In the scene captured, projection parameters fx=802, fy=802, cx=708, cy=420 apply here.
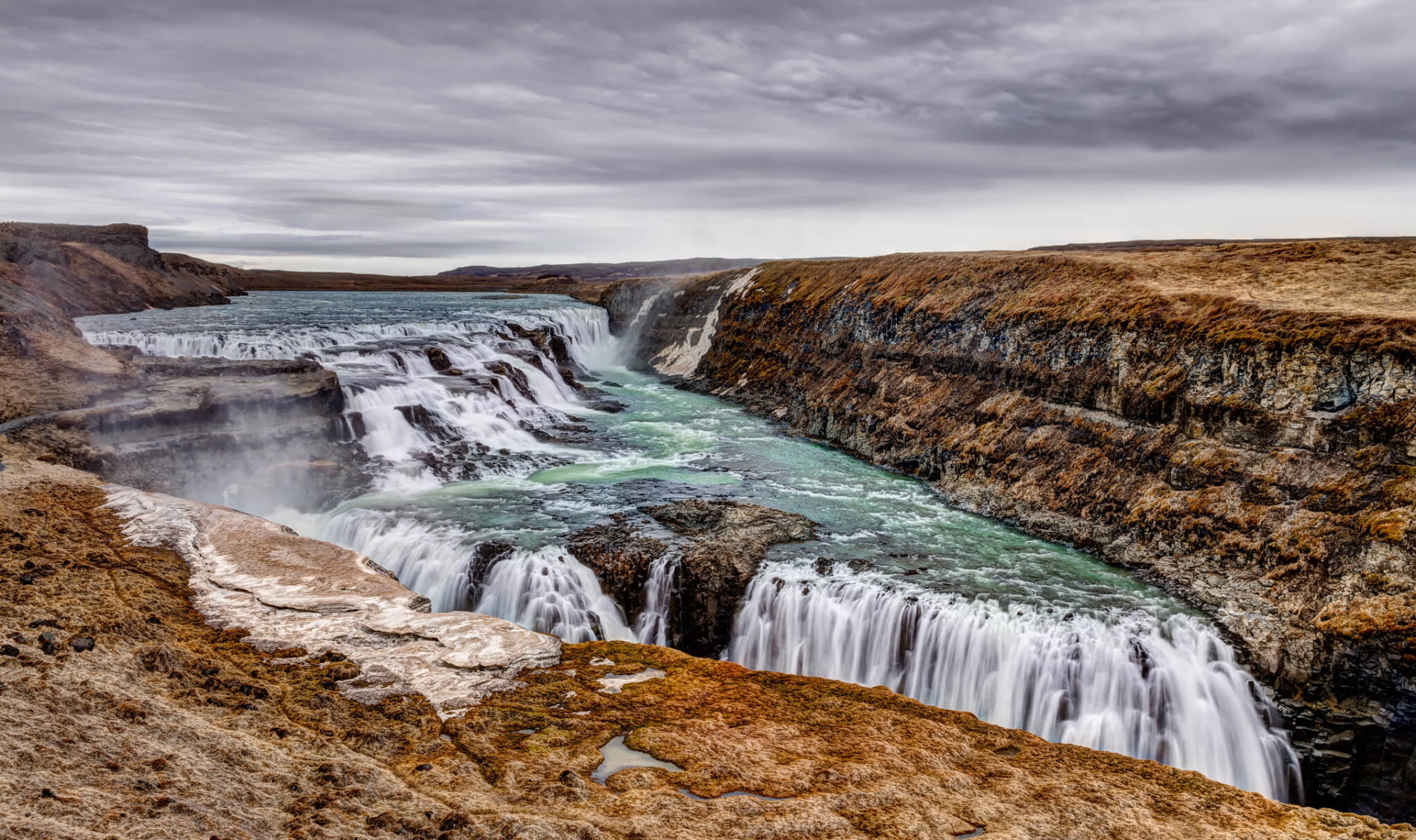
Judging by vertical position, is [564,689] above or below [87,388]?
below

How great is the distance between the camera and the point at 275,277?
468ft

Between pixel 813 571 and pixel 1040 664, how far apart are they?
16.8ft

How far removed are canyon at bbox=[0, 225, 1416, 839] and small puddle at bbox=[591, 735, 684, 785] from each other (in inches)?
6.2

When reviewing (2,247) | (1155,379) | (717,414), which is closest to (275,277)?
(2,247)

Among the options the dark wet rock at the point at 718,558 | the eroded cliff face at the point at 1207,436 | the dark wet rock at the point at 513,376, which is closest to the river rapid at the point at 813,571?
the dark wet rock at the point at 718,558

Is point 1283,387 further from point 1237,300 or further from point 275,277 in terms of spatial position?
point 275,277

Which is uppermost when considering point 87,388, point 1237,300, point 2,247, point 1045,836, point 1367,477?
point 2,247

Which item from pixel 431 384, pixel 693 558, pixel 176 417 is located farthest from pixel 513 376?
pixel 693 558

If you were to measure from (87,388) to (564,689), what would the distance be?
826 inches

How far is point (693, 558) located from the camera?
18359mm

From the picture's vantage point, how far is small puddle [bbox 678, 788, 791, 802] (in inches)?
335

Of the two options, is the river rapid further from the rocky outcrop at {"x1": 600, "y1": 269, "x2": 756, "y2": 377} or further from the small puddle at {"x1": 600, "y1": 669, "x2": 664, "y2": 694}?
the rocky outcrop at {"x1": 600, "y1": 269, "x2": 756, "y2": 377}

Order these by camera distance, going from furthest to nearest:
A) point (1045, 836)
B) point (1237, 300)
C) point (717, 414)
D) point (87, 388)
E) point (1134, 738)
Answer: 1. point (717, 414)
2. point (87, 388)
3. point (1237, 300)
4. point (1134, 738)
5. point (1045, 836)

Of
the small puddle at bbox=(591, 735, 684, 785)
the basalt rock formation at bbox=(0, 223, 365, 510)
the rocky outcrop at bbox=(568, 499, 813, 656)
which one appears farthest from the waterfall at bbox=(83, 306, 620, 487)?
the small puddle at bbox=(591, 735, 684, 785)
